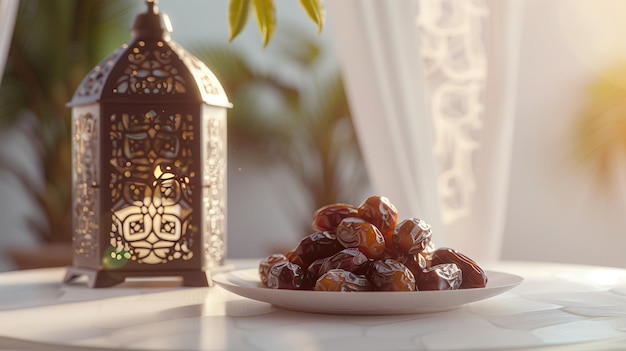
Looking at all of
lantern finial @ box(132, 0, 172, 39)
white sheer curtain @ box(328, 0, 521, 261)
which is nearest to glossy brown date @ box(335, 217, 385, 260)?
lantern finial @ box(132, 0, 172, 39)

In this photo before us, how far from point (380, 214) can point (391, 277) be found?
4.4 inches

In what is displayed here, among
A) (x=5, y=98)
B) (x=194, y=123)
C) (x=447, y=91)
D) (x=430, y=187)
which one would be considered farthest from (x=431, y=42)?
(x=5, y=98)

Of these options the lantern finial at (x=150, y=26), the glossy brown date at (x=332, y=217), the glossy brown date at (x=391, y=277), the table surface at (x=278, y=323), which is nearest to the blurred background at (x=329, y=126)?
the lantern finial at (x=150, y=26)

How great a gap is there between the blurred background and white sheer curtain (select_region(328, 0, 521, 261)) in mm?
2454

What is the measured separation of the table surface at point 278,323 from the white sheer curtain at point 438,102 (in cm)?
82

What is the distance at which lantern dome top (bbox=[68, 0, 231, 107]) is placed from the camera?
1184mm

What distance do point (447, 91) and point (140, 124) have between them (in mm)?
1073

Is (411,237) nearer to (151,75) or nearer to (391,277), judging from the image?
(391,277)

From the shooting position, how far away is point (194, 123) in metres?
1.19

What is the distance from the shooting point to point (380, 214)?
3.14ft

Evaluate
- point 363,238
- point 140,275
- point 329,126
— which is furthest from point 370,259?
point 329,126

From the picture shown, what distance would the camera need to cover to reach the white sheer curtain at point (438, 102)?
1.93 m

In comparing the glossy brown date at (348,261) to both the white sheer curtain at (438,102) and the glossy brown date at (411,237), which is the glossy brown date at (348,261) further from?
the white sheer curtain at (438,102)

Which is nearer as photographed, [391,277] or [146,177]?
[391,277]
